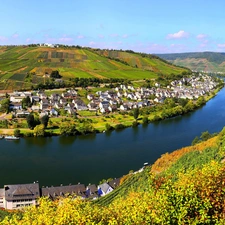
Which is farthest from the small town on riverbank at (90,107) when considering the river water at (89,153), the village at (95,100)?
the river water at (89,153)

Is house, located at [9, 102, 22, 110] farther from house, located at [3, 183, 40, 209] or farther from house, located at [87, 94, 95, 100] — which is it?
house, located at [3, 183, 40, 209]

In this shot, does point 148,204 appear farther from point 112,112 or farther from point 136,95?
point 136,95

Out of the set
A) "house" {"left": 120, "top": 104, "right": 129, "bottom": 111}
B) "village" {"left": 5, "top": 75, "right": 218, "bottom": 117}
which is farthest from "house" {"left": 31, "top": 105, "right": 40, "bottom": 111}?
"house" {"left": 120, "top": 104, "right": 129, "bottom": 111}

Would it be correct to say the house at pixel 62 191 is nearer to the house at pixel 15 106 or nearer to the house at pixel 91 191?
the house at pixel 91 191

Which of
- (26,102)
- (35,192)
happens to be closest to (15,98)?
(26,102)

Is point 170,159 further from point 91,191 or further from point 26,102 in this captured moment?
point 26,102

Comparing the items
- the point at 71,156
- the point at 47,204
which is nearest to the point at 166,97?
the point at 71,156
